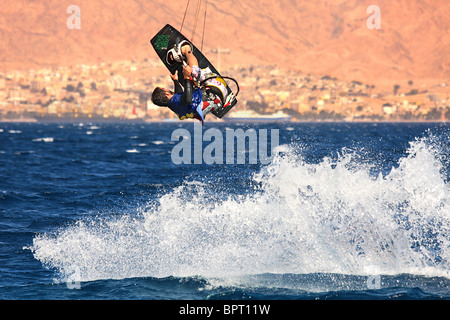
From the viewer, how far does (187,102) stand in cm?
1034

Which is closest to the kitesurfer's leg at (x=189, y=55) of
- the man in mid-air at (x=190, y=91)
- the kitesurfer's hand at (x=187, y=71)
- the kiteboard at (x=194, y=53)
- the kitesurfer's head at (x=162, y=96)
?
the man in mid-air at (x=190, y=91)

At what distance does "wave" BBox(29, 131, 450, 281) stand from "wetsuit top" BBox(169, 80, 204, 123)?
10.1ft

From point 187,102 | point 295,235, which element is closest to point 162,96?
point 187,102

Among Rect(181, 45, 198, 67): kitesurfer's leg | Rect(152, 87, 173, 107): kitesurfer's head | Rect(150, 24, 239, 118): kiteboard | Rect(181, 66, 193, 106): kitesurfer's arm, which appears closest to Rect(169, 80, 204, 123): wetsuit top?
Rect(181, 66, 193, 106): kitesurfer's arm

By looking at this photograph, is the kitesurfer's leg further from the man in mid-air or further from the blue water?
the blue water

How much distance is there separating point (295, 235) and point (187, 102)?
406 cm

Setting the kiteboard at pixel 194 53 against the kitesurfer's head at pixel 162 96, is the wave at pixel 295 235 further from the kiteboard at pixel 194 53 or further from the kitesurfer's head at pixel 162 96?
the kitesurfer's head at pixel 162 96

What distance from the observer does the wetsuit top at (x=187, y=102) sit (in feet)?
33.7

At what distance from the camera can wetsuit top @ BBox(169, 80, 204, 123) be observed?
1027cm

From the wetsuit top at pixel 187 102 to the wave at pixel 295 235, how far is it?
308 cm
